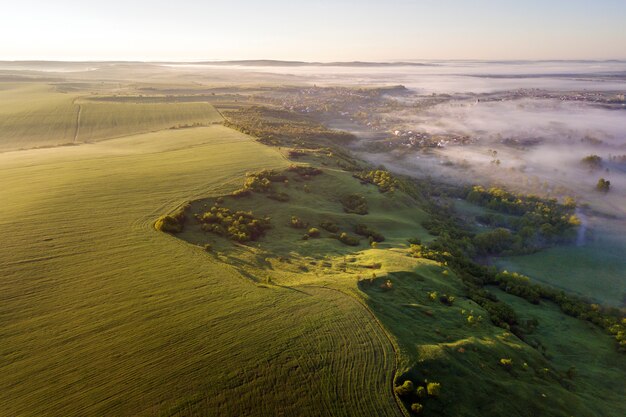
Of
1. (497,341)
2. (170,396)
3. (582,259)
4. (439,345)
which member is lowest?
(582,259)

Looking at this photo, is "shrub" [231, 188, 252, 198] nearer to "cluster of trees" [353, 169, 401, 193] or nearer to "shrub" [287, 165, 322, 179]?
"shrub" [287, 165, 322, 179]

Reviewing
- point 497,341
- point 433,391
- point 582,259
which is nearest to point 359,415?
point 433,391

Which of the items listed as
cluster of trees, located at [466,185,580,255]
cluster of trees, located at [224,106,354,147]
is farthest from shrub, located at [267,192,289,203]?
cluster of trees, located at [224,106,354,147]

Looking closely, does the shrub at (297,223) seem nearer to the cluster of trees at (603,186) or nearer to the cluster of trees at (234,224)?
the cluster of trees at (234,224)

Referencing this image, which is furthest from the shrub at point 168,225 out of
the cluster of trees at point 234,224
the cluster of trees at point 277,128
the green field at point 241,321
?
the cluster of trees at point 277,128

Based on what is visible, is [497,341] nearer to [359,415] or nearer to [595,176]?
[359,415]

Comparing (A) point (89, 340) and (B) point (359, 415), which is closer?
(B) point (359, 415)
